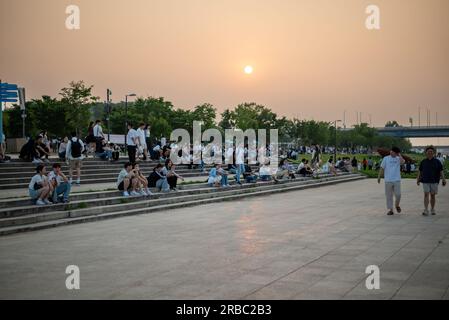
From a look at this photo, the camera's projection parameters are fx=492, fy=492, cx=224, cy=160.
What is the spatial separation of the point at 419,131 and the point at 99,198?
134222 mm

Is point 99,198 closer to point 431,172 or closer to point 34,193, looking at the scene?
point 34,193

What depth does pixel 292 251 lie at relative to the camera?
322 inches

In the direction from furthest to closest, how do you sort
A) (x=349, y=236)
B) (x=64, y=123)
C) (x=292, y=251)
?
1. (x=64, y=123)
2. (x=349, y=236)
3. (x=292, y=251)

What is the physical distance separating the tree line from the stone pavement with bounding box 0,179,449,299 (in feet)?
96.7

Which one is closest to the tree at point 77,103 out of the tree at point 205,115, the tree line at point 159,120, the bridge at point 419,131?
the tree line at point 159,120

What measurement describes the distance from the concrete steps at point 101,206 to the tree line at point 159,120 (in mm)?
22592

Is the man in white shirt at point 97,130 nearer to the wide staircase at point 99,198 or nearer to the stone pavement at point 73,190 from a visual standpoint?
the wide staircase at point 99,198

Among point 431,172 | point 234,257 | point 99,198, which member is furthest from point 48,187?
point 431,172

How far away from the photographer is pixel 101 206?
13.4 meters

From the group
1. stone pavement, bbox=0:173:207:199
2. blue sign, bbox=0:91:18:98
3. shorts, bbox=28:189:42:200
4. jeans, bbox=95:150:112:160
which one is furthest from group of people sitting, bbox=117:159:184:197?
blue sign, bbox=0:91:18:98
